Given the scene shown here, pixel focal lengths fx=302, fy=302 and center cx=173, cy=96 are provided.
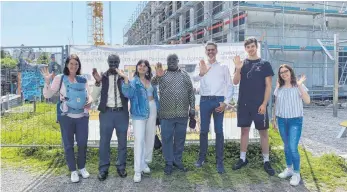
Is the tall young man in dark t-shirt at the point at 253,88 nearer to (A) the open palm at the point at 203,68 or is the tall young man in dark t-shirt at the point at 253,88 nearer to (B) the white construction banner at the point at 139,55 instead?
(A) the open palm at the point at 203,68

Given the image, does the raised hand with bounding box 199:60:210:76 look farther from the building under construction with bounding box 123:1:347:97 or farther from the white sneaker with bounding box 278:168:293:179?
the building under construction with bounding box 123:1:347:97

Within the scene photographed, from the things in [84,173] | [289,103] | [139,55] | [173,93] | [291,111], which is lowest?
[84,173]

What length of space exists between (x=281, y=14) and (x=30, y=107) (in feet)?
42.6

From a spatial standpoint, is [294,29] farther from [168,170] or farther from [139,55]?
[168,170]

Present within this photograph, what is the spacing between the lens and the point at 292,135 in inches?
151

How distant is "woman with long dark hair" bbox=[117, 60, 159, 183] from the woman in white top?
166 centimetres

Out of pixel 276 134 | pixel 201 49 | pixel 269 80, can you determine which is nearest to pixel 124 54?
pixel 201 49

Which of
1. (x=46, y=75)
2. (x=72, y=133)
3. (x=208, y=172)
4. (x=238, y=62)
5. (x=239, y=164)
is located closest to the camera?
(x=46, y=75)

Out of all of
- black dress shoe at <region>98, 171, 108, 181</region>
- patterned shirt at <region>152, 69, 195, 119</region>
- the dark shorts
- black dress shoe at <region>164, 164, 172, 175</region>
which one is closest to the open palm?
patterned shirt at <region>152, 69, 195, 119</region>

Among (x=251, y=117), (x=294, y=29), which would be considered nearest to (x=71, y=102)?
(x=251, y=117)

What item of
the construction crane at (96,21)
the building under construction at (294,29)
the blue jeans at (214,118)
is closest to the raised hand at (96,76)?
the blue jeans at (214,118)

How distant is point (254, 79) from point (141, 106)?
61.2 inches

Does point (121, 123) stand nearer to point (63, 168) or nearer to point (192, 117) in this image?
point (192, 117)

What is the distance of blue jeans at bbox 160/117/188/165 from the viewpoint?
4.13 meters
